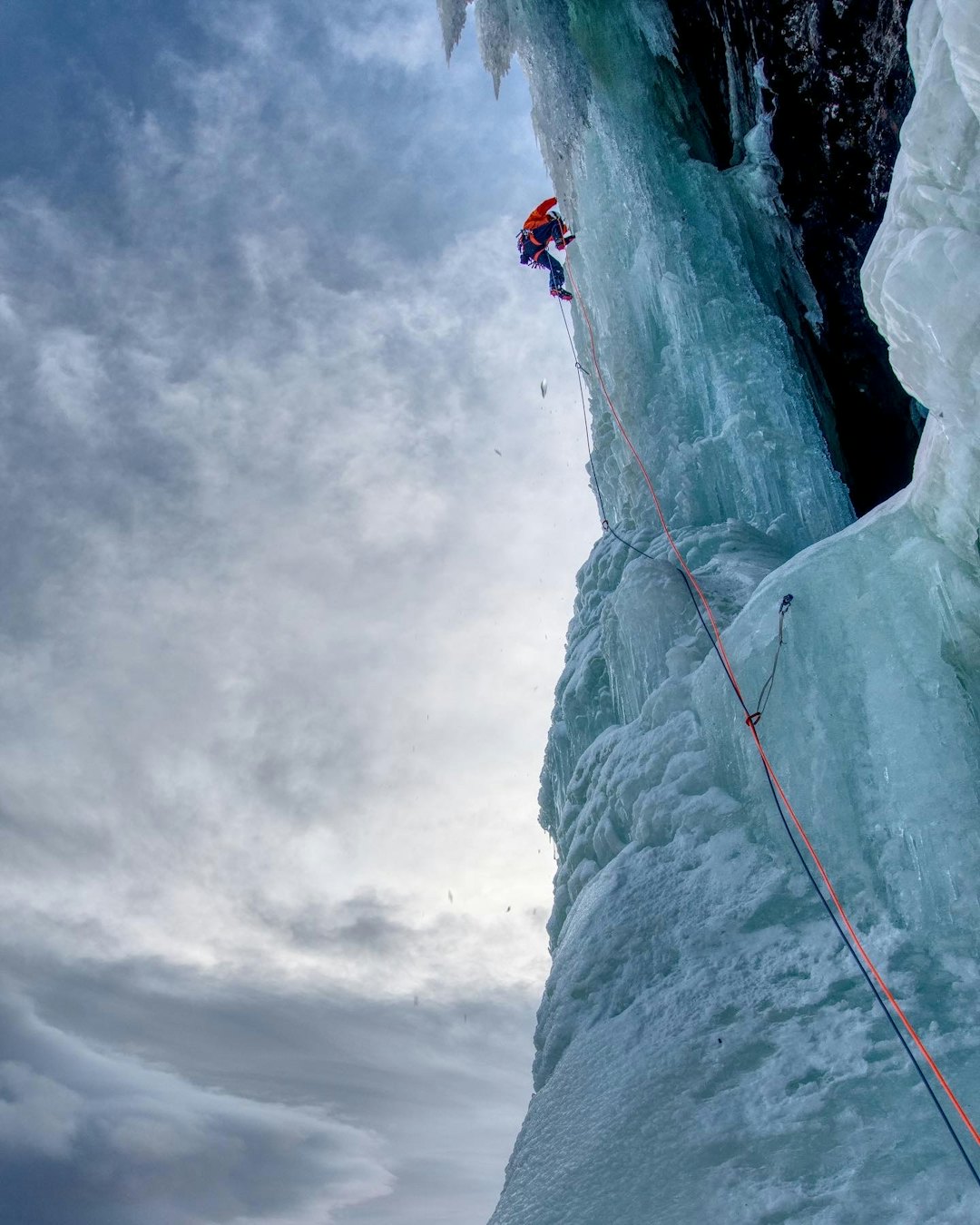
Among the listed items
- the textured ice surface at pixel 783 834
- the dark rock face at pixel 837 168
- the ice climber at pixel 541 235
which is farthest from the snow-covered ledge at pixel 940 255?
the ice climber at pixel 541 235

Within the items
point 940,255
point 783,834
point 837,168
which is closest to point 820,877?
point 783,834

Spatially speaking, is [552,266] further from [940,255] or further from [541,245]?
[940,255]

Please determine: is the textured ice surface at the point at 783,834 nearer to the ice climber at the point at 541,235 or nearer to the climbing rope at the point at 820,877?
the climbing rope at the point at 820,877

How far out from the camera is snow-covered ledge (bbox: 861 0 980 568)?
186 inches

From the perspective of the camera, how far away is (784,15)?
34.7 ft

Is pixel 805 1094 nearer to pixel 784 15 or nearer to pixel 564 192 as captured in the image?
pixel 564 192

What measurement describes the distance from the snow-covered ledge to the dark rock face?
5460 millimetres

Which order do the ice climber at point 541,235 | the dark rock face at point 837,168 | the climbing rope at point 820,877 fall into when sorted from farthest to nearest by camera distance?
1. the ice climber at point 541,235
2. the dark rock face at point 837,168
3. the climbing rope at point 820,877

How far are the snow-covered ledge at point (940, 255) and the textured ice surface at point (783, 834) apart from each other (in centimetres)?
2

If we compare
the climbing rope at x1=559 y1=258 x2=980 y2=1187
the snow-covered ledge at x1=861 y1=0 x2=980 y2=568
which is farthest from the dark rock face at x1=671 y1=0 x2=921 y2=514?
the snow-covered ledge at x1=861 y1=0 x2=980 y2=568

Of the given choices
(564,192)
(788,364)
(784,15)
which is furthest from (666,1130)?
(784,15)

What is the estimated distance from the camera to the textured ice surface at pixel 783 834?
4.78m

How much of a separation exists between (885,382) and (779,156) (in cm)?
285

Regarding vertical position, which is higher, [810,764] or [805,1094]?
[810,764]
